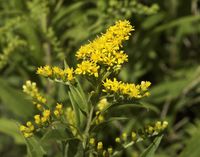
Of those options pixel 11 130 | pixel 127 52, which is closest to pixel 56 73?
pixel 11 130

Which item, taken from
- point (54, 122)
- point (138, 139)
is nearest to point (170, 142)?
point (138, 139)

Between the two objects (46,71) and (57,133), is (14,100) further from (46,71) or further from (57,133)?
(57,133)

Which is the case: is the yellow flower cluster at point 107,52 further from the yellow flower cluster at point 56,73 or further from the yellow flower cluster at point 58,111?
the yellow flower cluster at point 58,111

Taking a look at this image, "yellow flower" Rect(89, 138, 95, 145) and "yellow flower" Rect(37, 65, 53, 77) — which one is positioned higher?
"yellow flower" Rect(37, 65, 53, 77)

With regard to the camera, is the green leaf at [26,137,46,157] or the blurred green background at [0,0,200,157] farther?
the blurred green background at [0,0,200,157]

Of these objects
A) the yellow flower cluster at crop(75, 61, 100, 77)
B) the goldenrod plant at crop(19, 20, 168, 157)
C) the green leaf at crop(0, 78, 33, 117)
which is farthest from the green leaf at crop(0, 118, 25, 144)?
the yellow flower cluster at crop(75, 61, 100, 77)

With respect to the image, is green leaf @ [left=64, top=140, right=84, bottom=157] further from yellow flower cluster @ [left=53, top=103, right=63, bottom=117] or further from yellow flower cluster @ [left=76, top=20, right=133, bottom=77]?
yellow flower cluster @ [left=76, top=20, right=133, bottom=77]

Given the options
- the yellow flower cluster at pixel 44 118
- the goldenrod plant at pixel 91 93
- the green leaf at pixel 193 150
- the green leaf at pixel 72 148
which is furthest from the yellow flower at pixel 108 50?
the green leaf at pixel 193 150
